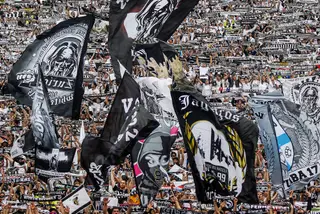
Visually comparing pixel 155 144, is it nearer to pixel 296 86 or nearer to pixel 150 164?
pixel 150 164

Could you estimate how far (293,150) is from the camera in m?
21.5

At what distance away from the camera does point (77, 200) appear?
22.2 meters

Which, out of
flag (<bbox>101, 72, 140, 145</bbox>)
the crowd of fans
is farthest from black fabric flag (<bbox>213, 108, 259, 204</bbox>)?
flag (<bbox>101, 72, 140, 145</bbox>)

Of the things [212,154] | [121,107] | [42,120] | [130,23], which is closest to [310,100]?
[212,154]

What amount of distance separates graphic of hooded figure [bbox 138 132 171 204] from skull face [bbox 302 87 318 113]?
112 inches

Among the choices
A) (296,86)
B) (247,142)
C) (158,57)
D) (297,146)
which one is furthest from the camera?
(158,57)

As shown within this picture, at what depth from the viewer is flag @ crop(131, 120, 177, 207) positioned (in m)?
21.7

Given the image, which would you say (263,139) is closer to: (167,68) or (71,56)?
(167,68)

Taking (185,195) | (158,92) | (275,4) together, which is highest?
(275,4)

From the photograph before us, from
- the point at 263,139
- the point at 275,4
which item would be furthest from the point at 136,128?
the point at 275,4

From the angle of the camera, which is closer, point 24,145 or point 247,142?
point 247,142

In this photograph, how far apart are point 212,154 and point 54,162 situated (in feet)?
13.9

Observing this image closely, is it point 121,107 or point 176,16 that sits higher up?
point 176,16

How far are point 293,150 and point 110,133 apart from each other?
11.8ft
